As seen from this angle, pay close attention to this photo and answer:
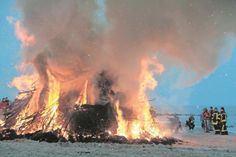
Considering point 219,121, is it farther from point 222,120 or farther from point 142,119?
point 142,119

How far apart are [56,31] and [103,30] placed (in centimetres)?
235

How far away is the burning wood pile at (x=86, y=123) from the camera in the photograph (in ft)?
66.2

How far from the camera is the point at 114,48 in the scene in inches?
878

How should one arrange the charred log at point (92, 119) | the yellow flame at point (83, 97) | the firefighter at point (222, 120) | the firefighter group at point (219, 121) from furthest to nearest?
the firefighter group at point (219, 121) → the firefighter at point (222, 120) → the yellow flame at point (83, 97) → the charred log at point (92, 119)

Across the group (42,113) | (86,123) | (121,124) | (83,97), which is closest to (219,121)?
(121,124)

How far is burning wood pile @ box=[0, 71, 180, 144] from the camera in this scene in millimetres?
20188

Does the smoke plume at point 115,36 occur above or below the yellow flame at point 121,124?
above

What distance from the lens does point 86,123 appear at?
21.1 m

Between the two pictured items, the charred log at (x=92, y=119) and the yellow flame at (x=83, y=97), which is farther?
the yellow flame at (x=83, y=97)

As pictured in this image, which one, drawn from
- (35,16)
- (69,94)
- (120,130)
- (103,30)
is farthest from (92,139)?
(35,16)

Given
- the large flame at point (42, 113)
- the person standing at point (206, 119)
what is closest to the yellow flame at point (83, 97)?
the large flame at point (42, 113)

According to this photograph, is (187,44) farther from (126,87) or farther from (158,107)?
(158,107)

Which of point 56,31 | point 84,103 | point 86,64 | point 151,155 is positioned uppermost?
point 56,31

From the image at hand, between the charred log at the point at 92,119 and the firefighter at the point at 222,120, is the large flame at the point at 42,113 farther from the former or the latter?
the firefighter at the point at 222,120
